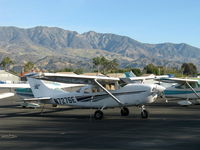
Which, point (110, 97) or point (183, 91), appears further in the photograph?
point (183, 91)

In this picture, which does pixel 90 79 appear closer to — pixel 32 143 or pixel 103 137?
pixel 103 137

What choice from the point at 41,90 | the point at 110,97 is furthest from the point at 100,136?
the point at 41,90

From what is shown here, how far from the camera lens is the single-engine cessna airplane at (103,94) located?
15.2 meters

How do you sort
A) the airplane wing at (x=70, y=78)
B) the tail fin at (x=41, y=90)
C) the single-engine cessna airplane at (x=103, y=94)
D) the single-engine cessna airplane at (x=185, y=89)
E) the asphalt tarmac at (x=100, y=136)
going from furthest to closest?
the single-engine cessna airplane at (x=185, y=89), the tail fin at (x=41, y=90), the single-engine cessna airplane at (x=103, y=94), the airplane wing at (x=70, y=78), the asphalt tarmac at (x=100, y=136)

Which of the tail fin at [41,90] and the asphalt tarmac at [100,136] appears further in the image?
the tail fin at [41,90]

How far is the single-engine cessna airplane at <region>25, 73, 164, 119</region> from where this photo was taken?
15164 millimetres

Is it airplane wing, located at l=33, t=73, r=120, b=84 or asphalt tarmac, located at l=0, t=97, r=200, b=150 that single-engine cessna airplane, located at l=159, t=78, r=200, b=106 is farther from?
asphalt tarmac, located at l=0, t=97, r=200, b=150

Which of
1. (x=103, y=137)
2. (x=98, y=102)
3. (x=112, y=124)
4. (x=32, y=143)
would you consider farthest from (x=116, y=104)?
(x=32, y=143)

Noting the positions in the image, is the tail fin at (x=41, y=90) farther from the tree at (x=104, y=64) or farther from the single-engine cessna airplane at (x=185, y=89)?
the tree at (x=104, y=64)

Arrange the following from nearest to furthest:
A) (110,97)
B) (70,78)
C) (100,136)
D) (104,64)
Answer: (100,136)
(70,78)
(110,97)
(104,64)

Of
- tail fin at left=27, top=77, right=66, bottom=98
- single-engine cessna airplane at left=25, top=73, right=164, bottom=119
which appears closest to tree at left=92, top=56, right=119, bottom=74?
tail fin at left=27, top=77, right=66, bottom=98

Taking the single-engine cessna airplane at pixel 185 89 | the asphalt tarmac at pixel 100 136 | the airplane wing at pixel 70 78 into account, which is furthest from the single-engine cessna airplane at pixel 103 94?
the single-engine cessna airplane at pixel 185 89

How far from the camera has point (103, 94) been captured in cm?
1608

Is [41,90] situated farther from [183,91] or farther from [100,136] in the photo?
[183,91]
